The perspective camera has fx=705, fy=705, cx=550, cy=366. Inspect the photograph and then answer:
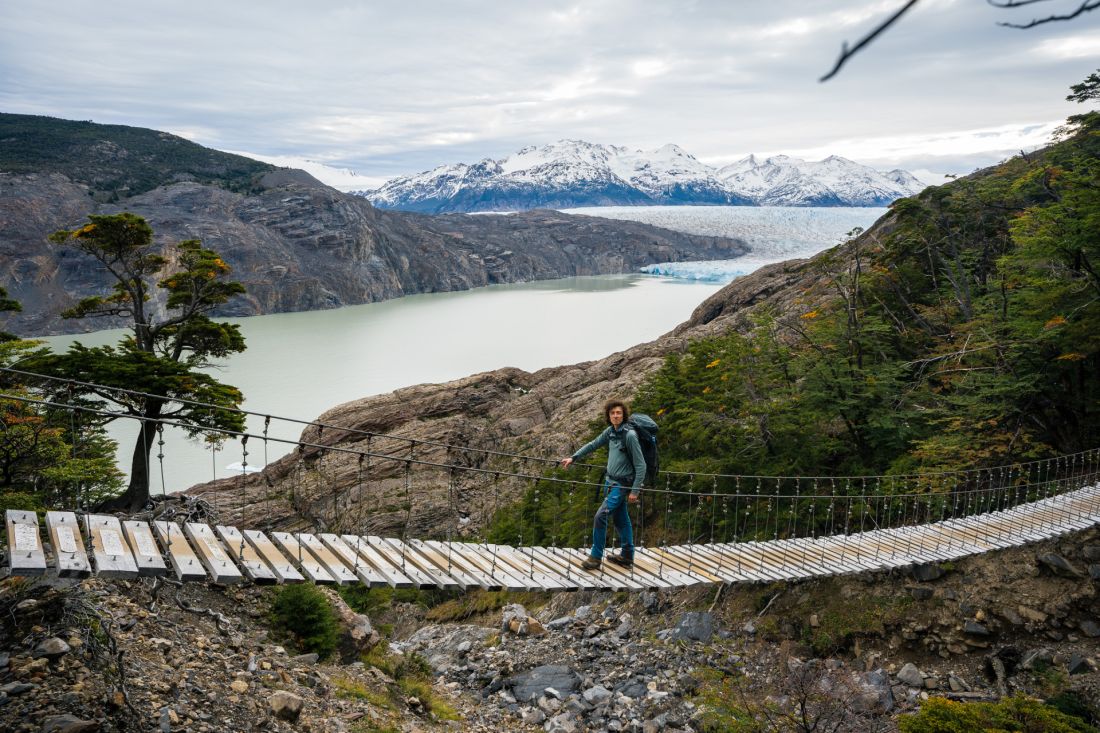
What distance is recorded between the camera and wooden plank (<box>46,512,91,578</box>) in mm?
3146

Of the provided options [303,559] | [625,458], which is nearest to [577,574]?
[625,458]

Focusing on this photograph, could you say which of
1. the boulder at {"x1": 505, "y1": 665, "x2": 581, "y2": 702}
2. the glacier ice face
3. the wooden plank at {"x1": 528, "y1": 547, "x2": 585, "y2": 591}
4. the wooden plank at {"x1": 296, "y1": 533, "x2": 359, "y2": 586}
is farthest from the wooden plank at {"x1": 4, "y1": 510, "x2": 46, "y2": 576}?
the glacier ice face

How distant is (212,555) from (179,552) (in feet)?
0.53

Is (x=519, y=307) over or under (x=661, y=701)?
over

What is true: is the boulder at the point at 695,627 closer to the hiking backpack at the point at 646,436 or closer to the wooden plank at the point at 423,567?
the hiking backpack at the point at 646,436

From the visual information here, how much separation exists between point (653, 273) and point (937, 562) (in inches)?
3129

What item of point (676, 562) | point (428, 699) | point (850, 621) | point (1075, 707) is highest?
point (676, 562)

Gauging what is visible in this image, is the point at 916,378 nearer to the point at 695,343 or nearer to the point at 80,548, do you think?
the point at 695,343

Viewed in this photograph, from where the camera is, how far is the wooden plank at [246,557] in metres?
3.75

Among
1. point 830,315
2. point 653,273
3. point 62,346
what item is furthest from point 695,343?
point 653,273

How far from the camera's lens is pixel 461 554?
16.8 feet

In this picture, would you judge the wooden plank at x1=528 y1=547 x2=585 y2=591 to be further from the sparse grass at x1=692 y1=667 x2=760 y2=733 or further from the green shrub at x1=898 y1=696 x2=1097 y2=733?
the green shrub at x1=898 y1=696 x2=1097 y2=733

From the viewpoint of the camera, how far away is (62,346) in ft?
131

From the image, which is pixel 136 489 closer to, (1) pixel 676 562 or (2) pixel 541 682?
(2) pixel 541 682
